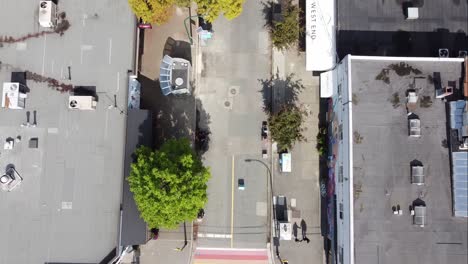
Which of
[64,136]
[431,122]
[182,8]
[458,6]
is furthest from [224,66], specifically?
[458,6]

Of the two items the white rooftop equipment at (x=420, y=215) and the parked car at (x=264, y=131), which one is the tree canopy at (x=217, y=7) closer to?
the parked car at (x=264, y=131)

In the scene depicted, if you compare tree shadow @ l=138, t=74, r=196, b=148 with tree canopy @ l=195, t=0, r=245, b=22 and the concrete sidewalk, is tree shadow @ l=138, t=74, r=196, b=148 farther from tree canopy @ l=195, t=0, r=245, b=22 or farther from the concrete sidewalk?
the concrete sidewalk

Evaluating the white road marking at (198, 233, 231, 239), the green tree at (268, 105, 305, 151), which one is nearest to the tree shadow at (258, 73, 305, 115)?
the green tree at (268, 105, 305, 151)

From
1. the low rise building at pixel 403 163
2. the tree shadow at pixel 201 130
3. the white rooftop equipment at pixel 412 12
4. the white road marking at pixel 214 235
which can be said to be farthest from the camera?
the tree shadow at pixel 201 130

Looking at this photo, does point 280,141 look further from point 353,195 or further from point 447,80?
point 447,80

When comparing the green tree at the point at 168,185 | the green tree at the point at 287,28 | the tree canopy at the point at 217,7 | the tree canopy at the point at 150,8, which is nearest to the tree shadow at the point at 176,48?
the tree canopy at the point at 150,8
